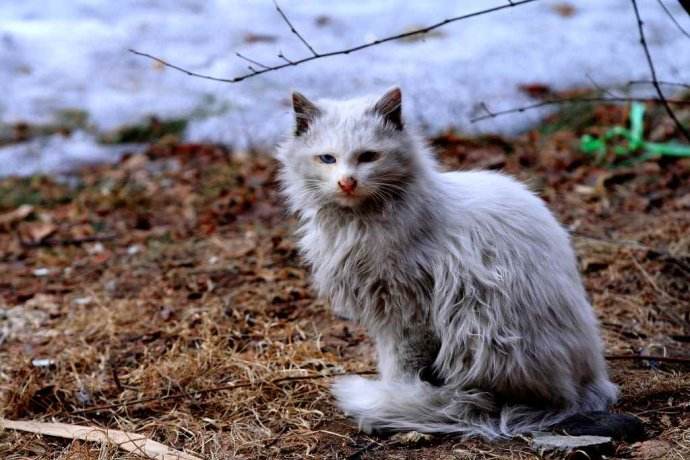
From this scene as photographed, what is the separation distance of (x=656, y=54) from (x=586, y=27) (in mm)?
919

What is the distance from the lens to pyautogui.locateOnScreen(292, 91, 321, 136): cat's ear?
2.91 meters

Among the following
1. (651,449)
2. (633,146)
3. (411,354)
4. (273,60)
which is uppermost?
(273,60)

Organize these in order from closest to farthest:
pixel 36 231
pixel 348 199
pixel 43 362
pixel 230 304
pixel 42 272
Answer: pixel 348 199 → pixel 43 362 → pixel 230 304 → pixel 42 272 → pixel 36 231

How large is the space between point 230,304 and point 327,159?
151 centimetres

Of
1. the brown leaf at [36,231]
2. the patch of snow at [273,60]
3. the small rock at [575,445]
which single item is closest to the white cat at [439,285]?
the small rock at [575,445]

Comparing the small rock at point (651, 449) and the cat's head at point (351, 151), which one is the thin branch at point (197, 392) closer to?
the cat's head at point (351, 151)

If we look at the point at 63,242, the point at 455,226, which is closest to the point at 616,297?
the point at 455,226

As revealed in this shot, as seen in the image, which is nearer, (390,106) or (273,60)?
(390,106)

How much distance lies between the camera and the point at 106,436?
9.35ft

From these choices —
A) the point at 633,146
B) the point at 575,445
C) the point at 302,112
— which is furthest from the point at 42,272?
the point at 633,146

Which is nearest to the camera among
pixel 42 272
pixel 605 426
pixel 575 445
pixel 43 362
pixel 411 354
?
pixel 575 445

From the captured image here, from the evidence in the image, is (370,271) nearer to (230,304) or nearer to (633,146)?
(230,304)

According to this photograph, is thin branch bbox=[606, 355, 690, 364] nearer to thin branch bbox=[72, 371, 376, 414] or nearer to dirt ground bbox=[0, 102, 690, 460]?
dirt ground bbox=[0, 102, 690, 460]

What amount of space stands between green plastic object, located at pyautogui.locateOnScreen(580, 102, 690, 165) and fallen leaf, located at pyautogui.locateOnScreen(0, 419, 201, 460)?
13.4 ft
